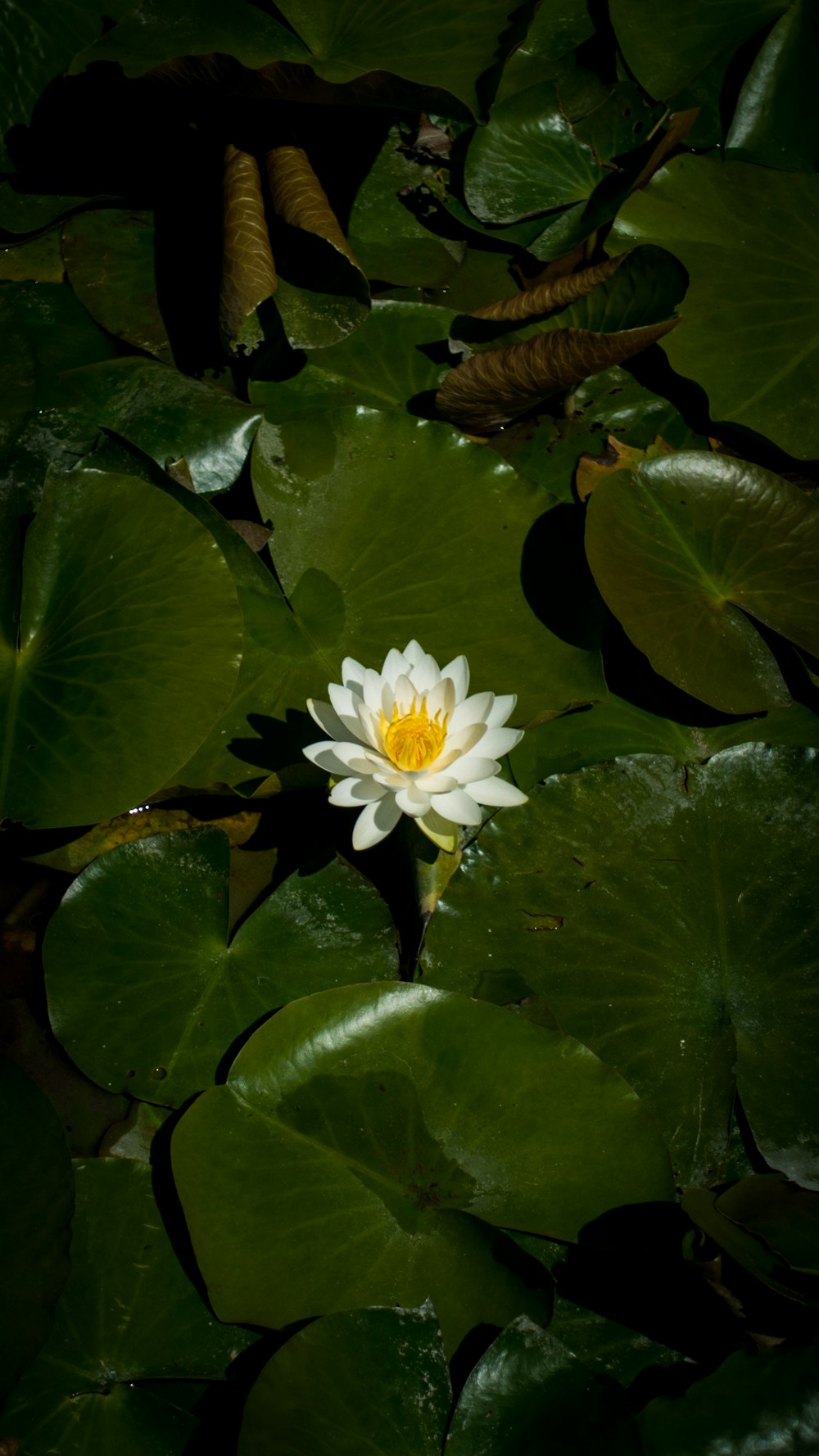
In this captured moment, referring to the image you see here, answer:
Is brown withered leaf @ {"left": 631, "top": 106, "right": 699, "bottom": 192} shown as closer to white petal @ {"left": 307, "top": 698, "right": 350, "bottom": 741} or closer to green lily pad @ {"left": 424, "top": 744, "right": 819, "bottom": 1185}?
green lily pad @ {"left": 424, "top": 744, "right": 819, "bottom": 1185}

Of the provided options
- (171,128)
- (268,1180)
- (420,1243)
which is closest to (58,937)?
(268,1180)

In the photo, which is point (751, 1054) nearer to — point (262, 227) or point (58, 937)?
point (58, 937)

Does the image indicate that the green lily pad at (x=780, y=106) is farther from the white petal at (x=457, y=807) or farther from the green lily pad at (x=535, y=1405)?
the green lily pad at (x=535, y=1405)

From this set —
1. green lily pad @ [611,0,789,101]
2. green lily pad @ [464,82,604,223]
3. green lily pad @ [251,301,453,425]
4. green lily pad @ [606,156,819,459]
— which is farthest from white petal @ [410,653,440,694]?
green lily pad @ [611,0,789,101]

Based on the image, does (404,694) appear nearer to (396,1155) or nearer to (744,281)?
(396,1155)

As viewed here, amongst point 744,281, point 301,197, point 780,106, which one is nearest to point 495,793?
point 301,197

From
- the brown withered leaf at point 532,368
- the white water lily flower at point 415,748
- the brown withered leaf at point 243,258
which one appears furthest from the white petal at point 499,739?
the brown withered leaf at point 243,258
